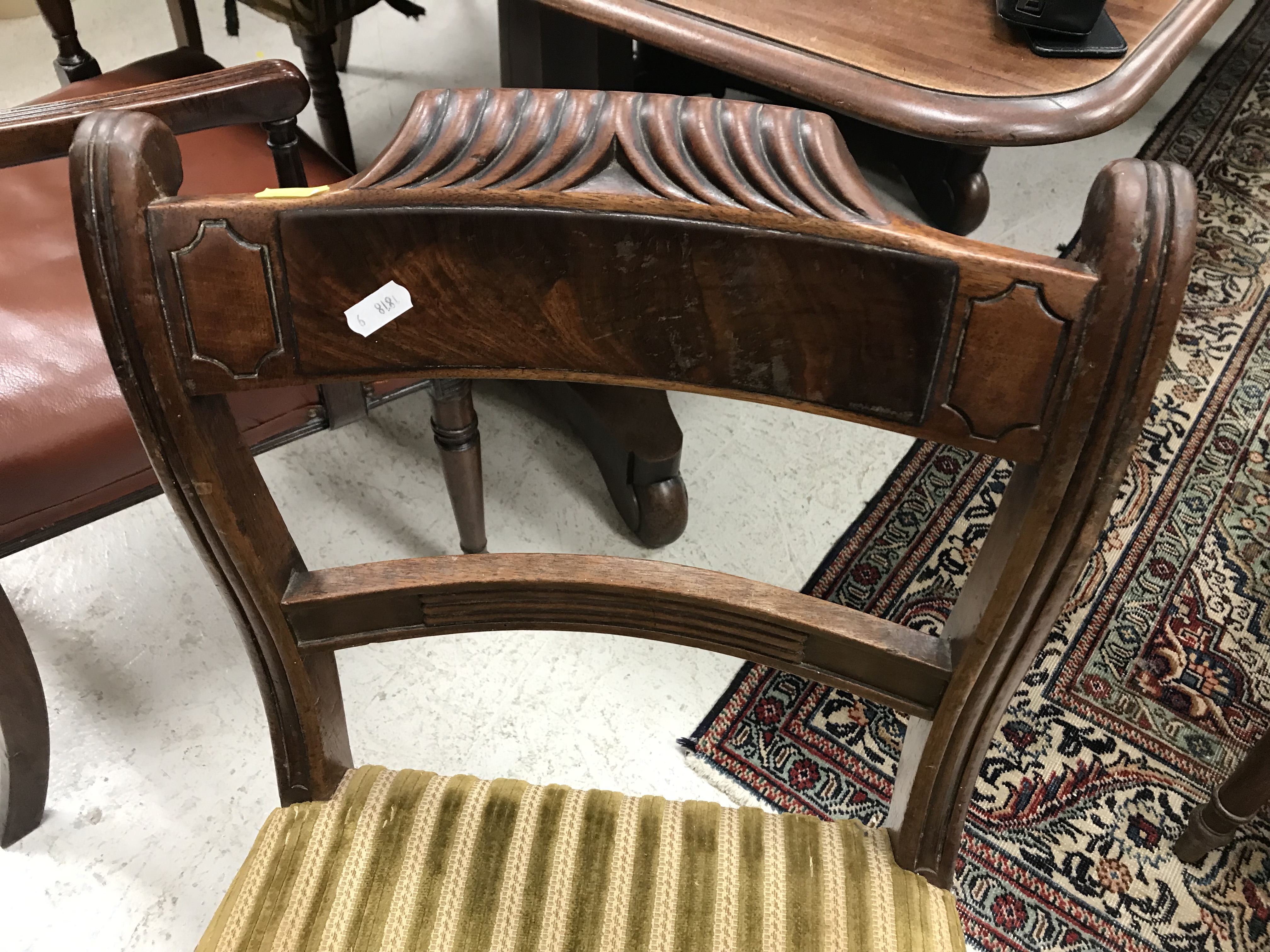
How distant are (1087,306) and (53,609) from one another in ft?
4.05

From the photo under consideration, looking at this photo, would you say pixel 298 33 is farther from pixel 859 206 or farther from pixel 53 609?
pixel 859 206

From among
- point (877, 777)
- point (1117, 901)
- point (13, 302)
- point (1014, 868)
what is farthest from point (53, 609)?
point (1117, 901)

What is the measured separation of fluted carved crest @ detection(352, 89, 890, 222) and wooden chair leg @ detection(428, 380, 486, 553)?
55 cm

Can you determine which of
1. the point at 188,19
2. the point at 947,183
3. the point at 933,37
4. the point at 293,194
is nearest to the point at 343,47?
the point at 188,19

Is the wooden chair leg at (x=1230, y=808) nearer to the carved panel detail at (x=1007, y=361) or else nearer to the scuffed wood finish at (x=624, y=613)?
the scuffed wood finish at (x=624, y=613)

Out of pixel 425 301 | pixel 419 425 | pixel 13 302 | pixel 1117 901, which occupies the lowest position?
pixel 1117 901

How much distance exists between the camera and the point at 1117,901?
38.9 inches

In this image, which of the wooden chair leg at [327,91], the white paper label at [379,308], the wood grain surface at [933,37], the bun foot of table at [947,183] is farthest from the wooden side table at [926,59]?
the bun foot of table at [947,183]

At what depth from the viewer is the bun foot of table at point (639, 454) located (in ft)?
3.87

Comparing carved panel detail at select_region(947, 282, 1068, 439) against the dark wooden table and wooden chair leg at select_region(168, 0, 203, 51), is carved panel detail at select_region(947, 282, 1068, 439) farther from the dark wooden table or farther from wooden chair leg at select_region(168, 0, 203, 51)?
wooden chair leg at select_region(168, 0, 203, 51)

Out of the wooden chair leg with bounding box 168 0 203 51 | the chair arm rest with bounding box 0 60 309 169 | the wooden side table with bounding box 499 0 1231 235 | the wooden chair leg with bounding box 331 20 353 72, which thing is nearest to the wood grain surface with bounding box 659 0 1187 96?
the wooden side table with bounding box 499 0 1231 235

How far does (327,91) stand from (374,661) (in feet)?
2.87

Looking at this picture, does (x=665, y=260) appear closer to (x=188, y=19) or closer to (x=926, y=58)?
(x=926, y=58)

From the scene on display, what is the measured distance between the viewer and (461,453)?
1.05 metres
